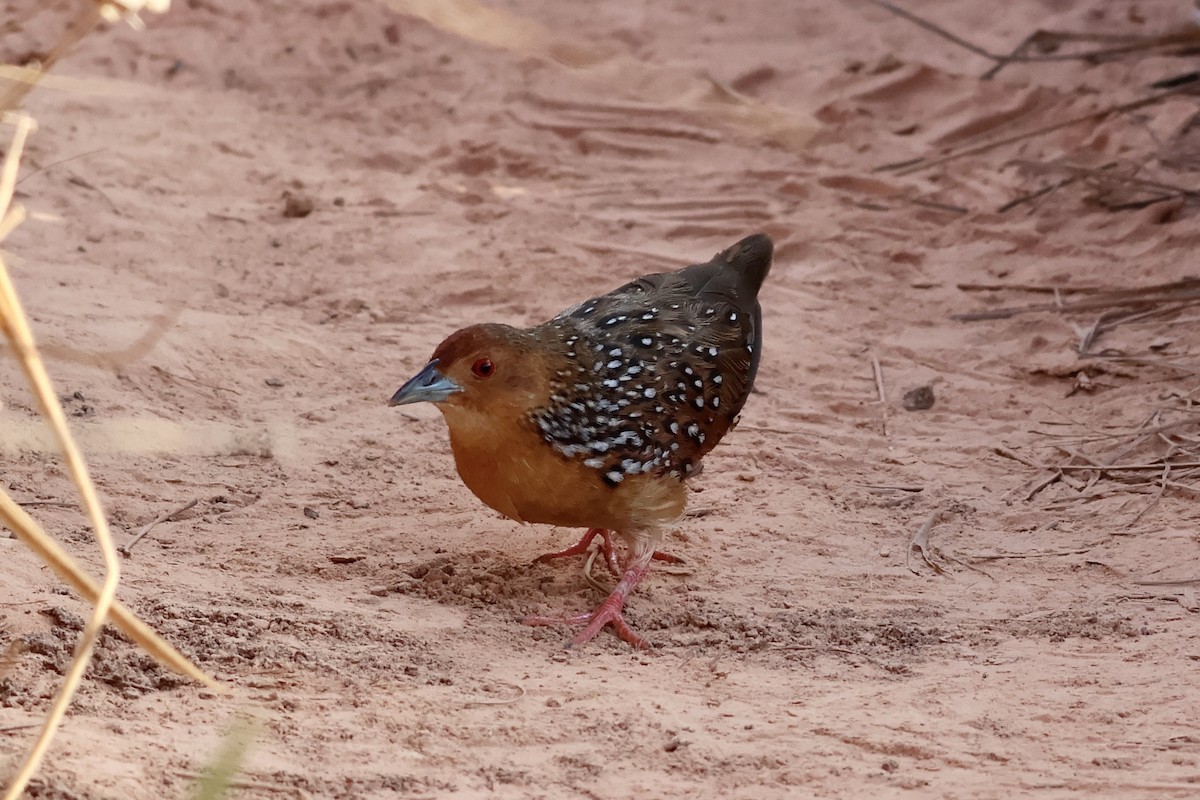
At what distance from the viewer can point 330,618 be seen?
14.1 feet

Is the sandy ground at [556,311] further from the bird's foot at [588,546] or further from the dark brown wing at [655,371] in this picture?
the dark brown wing at [655,371]

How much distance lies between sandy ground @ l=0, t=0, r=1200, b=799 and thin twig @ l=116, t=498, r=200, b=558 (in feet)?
0.16

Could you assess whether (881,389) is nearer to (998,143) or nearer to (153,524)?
(998,143)

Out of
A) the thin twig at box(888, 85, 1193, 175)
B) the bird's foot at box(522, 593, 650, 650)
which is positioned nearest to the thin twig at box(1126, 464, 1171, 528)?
the bird's foot at box(522, 593, 650, 650)

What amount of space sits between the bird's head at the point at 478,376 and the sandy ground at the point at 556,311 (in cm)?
71

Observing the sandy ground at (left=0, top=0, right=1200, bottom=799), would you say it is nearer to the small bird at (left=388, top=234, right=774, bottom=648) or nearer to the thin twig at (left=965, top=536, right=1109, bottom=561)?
the thin twig at (left=965, top=536, right=1109, bottom=561)

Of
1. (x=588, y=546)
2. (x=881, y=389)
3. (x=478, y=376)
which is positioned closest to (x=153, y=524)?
(x=478, y=376)

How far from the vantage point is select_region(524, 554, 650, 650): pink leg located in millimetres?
4590

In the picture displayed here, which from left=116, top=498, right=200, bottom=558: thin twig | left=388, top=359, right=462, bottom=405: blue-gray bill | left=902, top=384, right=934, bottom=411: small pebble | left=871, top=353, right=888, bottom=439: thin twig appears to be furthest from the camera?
left=902, top=384, right=934, bottom=411: small pebble

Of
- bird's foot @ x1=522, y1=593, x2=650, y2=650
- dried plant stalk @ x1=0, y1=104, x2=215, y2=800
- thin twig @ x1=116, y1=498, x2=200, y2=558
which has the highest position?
dried plant stalk @ x1=0, y1=104, x2=215, y2=800

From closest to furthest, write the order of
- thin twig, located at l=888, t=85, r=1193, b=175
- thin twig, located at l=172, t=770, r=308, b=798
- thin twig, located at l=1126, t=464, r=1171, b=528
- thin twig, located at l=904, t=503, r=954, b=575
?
1. thin twig, located at l=172, t=770, r=308, b=798
2. thin twig, located at l=904, t=503, r=954, b=575
3. thin twig, located at l=1126, t=464, r=1171, b=528
4. thin twig, located at l=888, t=85, r=1193, b=175

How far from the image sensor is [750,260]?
5.76 metres

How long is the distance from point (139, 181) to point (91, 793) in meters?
6.26

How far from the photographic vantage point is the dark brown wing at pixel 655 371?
473 centimetres
